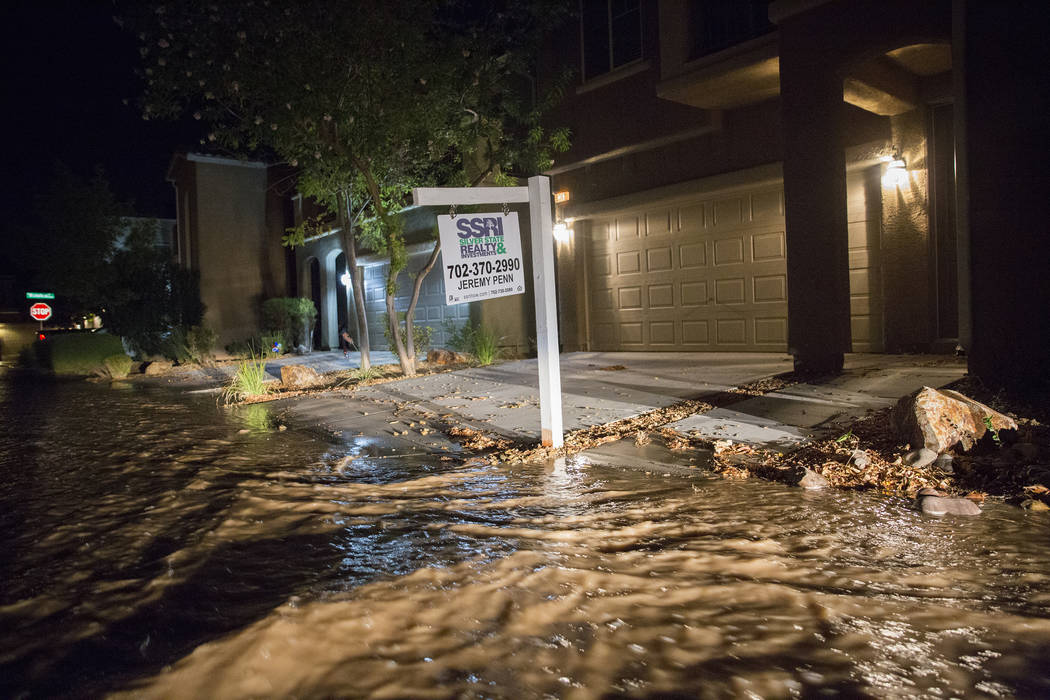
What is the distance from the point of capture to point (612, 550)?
3219 millimetres

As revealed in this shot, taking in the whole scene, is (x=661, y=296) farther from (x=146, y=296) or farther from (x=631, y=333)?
(x=146, y=296)

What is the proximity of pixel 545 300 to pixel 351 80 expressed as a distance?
576 centimetres

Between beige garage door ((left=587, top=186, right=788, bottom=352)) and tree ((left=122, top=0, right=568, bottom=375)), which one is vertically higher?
tree ((left=122, top=0, right=568, bottom=375))

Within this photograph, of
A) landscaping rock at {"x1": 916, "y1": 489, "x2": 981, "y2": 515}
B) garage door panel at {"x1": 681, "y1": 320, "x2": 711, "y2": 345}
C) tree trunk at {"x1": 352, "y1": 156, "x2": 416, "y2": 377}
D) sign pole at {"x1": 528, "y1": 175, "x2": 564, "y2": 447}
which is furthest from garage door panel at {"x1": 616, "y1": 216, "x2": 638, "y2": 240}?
landscaping rock at {"x1": 916, "y1": 489, "x2": 981, "y2": 515}

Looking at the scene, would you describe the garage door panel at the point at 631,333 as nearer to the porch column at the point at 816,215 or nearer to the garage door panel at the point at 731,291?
the garage door panel at the point at 731,291

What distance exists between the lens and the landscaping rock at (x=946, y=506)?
11.6 ft

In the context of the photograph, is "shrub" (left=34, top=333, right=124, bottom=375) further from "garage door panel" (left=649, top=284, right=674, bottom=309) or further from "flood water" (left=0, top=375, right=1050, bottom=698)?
"flood water" (left=0, top=375, right=1050, bottom=698)

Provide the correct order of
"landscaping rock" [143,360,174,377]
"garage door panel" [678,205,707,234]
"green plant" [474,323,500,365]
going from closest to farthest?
1. "garage door panel" [678,205,707,234]
2. "green plant" [474,323,500,365]
3. "landscaping rock" [143,360,174,377]

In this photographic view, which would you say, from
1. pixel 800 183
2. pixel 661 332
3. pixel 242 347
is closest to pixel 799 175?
pixel 800 183

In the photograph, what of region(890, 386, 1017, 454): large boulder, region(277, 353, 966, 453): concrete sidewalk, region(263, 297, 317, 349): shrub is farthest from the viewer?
region(263, 297, 317, 349): shrub

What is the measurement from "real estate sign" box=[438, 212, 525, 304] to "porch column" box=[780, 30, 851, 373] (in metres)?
3.74

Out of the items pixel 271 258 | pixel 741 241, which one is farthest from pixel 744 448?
pixel 271 258

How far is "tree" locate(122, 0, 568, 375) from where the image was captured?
8930 millimetres

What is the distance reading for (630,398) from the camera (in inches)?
288
